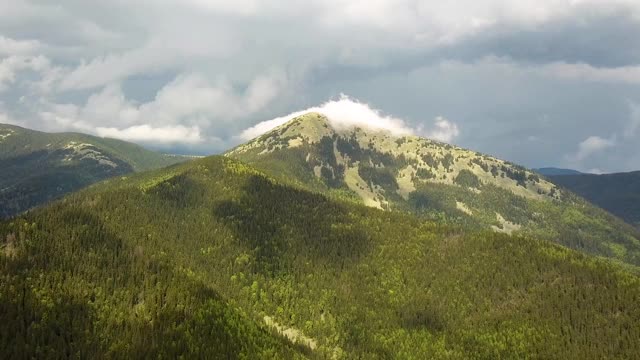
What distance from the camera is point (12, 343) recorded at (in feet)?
639

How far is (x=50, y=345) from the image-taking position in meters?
199

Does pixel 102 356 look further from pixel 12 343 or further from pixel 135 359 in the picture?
pixel 12 343

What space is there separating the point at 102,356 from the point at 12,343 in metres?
30.9

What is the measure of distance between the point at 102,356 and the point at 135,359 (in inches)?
453

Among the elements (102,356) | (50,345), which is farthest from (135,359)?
(50,345)

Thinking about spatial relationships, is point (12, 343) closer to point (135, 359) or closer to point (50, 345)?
point (50, 345)

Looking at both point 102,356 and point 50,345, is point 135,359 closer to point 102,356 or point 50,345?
point 102,356

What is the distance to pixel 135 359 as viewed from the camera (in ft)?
655

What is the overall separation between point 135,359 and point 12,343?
139ft

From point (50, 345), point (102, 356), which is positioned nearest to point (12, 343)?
point (50, 345)

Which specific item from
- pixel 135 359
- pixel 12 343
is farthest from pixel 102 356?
pixel 12 343

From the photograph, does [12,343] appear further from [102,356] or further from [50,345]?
[102,356]

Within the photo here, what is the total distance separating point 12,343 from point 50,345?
12224 millimetres
